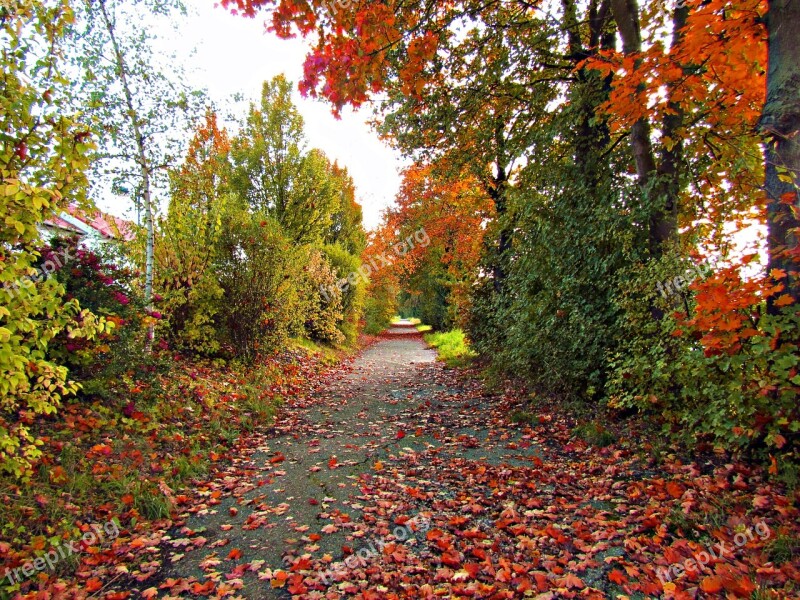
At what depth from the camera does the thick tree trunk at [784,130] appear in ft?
11.0

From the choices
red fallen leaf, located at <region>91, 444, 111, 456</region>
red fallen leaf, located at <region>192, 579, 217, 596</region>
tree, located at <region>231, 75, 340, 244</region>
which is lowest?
red fallen leaf, located at <region>192, 579, 217, 596</region>

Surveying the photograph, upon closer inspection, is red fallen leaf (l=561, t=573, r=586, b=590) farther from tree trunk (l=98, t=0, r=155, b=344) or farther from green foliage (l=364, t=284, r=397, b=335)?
green foliage (l=364, t=284, r=397, b=335)

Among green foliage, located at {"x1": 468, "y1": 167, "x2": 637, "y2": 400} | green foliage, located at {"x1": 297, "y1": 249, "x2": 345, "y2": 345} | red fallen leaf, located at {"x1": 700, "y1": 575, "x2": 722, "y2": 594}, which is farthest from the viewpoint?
green foliage, located at {"x1": 297, "y1": 249, "x2": 345, "y2": 345}

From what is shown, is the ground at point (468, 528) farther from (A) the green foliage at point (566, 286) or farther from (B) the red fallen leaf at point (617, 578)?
(A) the green foliage at point (566, 286)

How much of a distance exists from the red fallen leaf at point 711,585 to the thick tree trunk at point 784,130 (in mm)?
2301

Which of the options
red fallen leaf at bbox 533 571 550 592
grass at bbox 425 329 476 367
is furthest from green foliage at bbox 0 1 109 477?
grass at bbox 425 329 476 367

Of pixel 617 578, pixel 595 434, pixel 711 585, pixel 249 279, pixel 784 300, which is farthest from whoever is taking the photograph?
pixel 249 279

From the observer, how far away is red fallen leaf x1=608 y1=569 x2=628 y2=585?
2.74 m

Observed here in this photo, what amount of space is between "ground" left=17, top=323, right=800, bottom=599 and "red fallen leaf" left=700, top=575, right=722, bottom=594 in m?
0.01

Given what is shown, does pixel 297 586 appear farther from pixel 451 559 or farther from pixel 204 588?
pixel 451 559

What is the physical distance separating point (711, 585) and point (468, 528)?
67.7 inches

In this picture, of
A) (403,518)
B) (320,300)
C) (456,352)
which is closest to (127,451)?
(403,518)

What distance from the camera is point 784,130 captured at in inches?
133

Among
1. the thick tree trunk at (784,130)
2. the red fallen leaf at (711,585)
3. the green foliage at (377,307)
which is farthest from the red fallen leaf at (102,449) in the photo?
the green foliage at (377,307)
